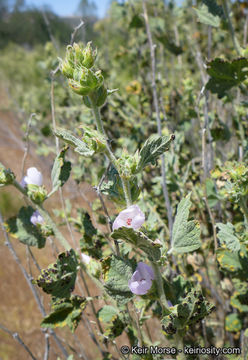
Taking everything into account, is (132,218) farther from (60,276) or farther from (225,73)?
(225,73)

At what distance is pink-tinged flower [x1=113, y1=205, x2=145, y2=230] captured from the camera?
0.40m

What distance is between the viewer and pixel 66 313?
0.59m

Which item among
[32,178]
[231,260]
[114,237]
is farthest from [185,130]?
[114,237]

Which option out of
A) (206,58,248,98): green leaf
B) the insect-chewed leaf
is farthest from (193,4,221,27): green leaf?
(206,58,248,98): green leaf

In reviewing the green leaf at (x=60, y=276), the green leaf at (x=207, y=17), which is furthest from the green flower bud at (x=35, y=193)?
the green leaf at (x=207, y=17)

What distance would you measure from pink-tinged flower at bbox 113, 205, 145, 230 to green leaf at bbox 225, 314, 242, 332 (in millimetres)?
538

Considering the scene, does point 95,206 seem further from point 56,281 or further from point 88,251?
point 56,281

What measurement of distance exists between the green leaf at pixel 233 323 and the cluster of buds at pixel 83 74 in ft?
2.15

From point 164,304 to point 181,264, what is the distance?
37cm

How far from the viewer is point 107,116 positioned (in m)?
1.28

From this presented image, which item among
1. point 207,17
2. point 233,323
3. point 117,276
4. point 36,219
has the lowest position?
point 233,323

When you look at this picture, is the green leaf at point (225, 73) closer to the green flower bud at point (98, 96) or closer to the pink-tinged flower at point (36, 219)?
the green flower bud at point (98, 96)

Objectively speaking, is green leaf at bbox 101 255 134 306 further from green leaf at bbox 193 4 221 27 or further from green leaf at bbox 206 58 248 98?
green leaf at bbox 193 4 221 27

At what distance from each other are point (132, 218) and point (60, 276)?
0.75 feet
